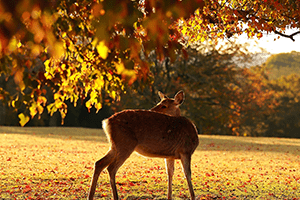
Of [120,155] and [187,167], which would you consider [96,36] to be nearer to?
[120,155]

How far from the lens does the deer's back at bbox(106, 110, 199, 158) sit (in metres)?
6.47

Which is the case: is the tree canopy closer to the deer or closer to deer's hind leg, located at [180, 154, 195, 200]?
the deer

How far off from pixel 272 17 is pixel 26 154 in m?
9.81

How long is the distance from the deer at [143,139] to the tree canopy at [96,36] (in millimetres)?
578

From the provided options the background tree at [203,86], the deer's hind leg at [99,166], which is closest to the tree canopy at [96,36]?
the deer's hind leg at [99,166]

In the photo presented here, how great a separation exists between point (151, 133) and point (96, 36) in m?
3.81

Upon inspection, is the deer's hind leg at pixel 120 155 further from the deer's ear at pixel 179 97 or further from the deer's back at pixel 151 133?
the deer's ear at pixel 179 97

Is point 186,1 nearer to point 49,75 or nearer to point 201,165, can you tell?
point 49,75

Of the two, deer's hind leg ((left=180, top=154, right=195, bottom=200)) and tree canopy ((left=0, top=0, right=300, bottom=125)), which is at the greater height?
tree canopy ((left=0, top=0, right=300, bottom=125))

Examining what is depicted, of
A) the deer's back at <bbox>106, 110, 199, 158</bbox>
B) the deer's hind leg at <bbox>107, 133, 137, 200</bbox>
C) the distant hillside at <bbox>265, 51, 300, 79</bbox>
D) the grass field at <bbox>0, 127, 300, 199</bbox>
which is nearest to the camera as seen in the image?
the deer's hind leg at <bbox>107, 133, 137, 200</bbox>

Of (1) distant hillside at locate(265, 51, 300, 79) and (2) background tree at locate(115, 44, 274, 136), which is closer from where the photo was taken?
(2) background tree at locate(115, 44, 274, 136)

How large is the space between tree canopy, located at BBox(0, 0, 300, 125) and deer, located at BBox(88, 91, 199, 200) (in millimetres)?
578

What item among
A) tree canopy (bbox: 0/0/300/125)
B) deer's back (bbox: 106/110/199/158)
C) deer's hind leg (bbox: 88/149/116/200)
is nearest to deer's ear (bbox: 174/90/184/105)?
tree canopy (bbox: 0/0/300/125)

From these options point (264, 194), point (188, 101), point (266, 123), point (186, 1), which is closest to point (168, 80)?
point (188, 101)
